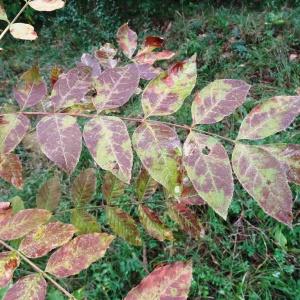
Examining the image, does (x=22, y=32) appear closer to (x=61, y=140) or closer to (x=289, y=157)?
(x=61, y=140)

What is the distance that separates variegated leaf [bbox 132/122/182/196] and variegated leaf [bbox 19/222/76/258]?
0.14m

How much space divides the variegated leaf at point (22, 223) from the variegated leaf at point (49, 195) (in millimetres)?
335

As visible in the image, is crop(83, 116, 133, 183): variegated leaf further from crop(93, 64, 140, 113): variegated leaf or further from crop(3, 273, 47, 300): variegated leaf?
crop(3, 273, 47, 300): variegated leaf

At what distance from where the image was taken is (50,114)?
662mm

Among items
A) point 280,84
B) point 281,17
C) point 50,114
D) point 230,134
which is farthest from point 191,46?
point 50,114

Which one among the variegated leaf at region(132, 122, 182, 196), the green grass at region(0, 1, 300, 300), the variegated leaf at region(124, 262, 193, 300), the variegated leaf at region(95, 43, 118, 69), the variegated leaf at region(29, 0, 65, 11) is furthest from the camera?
the green grass at region(0, 1, 300, 300)

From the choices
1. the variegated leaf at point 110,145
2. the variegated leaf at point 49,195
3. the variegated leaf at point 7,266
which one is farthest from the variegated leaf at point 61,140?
the variegated leaf at point 49,195

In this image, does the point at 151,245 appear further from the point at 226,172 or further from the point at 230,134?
the point at 226,172

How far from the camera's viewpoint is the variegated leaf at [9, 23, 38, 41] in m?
0.90

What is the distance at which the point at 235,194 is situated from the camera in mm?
2572

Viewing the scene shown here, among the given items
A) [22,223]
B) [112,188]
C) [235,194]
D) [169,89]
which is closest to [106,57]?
[112,188]

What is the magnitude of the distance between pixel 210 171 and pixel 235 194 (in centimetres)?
205

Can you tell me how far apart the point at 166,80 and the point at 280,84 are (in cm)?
312

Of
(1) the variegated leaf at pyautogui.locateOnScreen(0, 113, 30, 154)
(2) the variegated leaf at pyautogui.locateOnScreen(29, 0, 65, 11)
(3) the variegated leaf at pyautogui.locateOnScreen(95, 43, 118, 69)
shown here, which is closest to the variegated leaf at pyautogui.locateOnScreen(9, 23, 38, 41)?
(2) the variegated leaf at pyautogui.locateOnScreen(29, 0, 65, 11)
